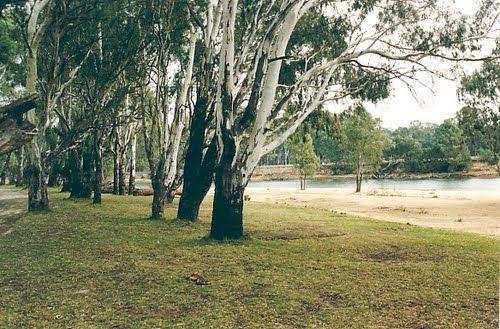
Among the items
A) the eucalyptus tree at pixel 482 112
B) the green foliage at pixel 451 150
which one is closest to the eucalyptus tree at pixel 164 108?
the eucalyptus tree at pixel 482 112

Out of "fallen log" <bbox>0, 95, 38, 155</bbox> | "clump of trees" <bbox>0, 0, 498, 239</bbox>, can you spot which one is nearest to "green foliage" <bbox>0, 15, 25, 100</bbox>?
"clump of trees" <bbox>0, 0, 498, 239</bbox>

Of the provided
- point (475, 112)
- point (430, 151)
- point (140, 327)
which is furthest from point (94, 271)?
point (430, 151)

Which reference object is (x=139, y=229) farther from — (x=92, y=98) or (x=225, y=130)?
(x=92, y=98)

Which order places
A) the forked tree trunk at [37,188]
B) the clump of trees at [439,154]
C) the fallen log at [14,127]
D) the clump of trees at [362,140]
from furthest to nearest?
the clump of trees at [439,154]
the clump of trees at [362,140]
the forked tree trunk at [37,188]
the fallen log at [14,127]

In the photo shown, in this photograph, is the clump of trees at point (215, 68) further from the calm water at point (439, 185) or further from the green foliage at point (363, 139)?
the calm water at point (439, 185)

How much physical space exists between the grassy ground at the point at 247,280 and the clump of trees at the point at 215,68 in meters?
2.25

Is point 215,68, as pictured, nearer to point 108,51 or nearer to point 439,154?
point 108,51

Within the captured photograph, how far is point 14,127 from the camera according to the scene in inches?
333

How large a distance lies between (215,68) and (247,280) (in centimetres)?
1081

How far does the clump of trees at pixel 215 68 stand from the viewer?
11.8m

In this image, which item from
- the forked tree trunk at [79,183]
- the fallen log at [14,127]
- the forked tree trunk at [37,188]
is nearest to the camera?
the fallen log at [14,127]

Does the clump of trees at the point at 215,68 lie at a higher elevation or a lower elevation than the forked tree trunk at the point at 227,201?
higher

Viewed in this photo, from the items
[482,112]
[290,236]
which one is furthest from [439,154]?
[290,236]

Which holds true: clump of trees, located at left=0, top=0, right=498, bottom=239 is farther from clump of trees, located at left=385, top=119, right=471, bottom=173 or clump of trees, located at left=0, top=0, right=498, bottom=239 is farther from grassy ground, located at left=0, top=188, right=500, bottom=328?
clump of trees, located at left=385, top=119, right=471, bottom=173
